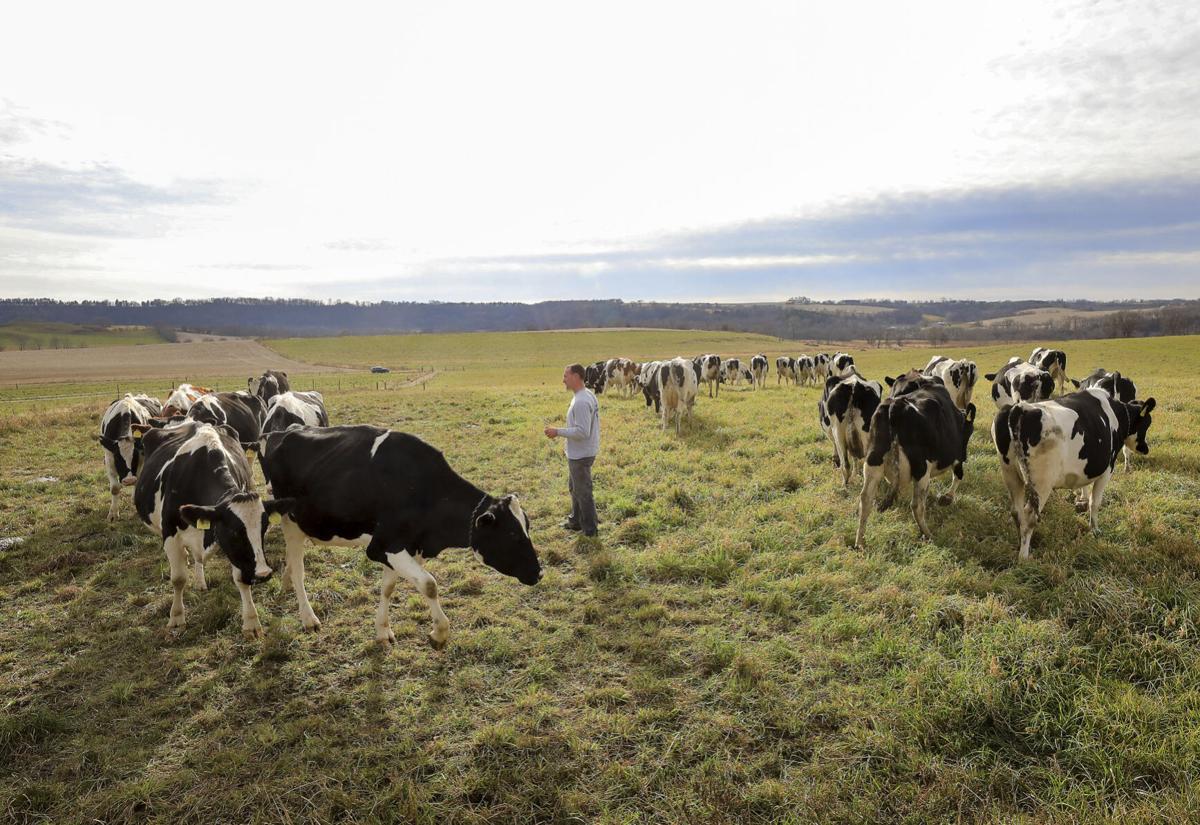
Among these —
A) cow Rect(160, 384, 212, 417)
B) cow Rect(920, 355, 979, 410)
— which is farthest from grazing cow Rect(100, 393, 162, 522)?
cow Rect(920, 355, 979, 410)

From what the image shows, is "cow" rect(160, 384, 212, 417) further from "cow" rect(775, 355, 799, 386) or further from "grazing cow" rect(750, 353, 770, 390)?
"cow" rect(775, 355, 799, 386)

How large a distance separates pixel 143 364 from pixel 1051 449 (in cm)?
9354

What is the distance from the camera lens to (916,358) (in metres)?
52.0

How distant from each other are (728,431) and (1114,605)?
35.7 feet

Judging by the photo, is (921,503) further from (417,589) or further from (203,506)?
(203,506)

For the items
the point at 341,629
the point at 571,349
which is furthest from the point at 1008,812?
the point at 571,349

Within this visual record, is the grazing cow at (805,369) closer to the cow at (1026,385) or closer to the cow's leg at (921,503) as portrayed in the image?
the cow at (1026,385)

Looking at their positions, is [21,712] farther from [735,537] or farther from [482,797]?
[735,537]

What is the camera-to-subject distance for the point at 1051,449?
7.19 metres

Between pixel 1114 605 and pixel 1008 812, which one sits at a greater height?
pixel 1114 605

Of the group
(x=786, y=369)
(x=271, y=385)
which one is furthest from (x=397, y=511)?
(x=786, y=369)

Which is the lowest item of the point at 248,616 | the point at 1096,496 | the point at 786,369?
the point at 248,616

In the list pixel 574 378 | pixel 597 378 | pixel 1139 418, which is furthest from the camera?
pixel 597 378

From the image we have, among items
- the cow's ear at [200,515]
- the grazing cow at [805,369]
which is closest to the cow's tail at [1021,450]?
the cow's ear at [200,515]
